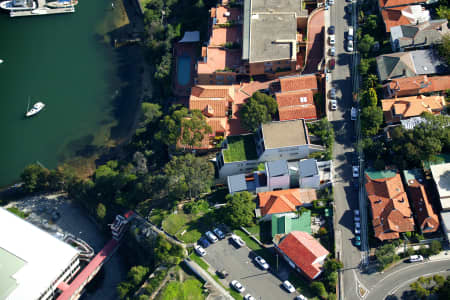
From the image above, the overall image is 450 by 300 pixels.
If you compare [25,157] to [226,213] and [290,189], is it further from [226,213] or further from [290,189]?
[290,189]

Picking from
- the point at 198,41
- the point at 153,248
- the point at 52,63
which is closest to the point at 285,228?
the point at 153,248

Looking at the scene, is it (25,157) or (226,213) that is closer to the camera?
(226,213)

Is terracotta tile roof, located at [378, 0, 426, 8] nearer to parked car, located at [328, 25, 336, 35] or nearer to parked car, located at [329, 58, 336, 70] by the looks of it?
parked car, located at [328, 25, 336, 35]

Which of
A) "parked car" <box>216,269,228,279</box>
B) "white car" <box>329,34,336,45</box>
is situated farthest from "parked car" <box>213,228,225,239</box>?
"white car" <box>329,34,336,45</box>

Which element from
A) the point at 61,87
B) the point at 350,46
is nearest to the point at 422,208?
the point at 350,46

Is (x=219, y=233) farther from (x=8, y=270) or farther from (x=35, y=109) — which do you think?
(x=35, y=109)
